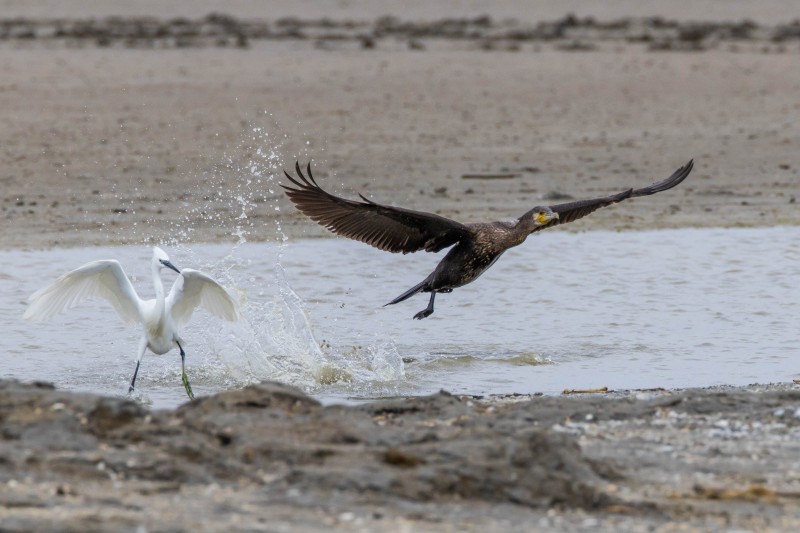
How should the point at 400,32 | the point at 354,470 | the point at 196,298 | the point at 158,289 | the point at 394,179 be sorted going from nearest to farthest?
the point at 354,470
the point at 158,289
the point at 196,298
the point at 394,179
the point at 400,32

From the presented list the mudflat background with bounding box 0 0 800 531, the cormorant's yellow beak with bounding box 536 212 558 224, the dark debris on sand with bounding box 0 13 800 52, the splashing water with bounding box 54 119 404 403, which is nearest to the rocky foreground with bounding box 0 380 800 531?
the mudflat background with bounding box 0 0 800 531

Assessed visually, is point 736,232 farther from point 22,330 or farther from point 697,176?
point 22,330

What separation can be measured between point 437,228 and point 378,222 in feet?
1.39

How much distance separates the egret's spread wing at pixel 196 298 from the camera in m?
8.46

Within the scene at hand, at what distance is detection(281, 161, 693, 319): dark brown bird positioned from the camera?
8.66 meters

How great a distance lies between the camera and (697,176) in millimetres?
14953

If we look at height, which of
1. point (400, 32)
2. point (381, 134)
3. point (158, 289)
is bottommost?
point (158, 289)

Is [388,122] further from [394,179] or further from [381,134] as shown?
[394,179]

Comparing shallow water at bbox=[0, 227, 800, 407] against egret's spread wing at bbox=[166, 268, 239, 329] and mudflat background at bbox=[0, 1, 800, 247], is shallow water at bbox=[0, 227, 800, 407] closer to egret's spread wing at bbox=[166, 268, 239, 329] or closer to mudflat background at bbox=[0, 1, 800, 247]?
egret's spread wing at bbox=[166, 268, 239, 329]

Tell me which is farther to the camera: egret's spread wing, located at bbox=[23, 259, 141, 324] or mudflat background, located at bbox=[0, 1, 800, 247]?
mudflat background, located at bbox=[0, 1, 800, 247]

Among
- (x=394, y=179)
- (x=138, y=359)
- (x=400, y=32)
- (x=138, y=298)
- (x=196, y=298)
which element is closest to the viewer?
(x=138, y=359)

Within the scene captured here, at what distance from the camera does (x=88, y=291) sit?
8477 mm

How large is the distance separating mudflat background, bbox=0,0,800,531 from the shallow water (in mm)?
864

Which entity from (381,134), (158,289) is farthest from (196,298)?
(381,134)
